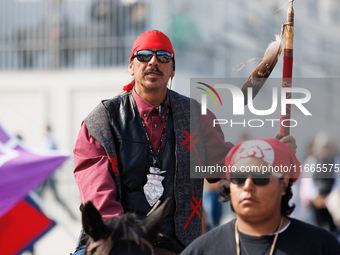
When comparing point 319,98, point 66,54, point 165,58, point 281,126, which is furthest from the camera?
point 66,54

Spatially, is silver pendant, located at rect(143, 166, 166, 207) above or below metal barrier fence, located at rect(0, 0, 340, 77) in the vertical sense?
below

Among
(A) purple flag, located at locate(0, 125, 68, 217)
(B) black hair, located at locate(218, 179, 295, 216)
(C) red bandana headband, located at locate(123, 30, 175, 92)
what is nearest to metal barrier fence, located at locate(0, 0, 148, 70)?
(A) purple flag, located at locate(0, 125, 68, 217)

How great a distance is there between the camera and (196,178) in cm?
428

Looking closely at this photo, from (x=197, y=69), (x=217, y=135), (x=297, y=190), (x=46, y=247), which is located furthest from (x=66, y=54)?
(x=217, y=135)

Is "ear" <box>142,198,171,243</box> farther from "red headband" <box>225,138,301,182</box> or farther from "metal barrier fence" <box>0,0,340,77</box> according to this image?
"metal barrier fence" <box>0,0,340,77</box>

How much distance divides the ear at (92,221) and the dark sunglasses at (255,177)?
28.8 inches

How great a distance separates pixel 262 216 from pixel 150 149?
49.0 inches

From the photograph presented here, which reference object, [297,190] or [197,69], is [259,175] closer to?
[297,190]

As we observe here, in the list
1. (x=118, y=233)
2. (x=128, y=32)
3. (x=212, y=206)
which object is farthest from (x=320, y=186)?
(x=128, y=32)

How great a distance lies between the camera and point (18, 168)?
8.07 metres

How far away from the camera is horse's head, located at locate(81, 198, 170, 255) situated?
10.1 ft

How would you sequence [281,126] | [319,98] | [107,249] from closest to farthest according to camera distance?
1. [107,249]
2. [281,126]
3. [319,98]

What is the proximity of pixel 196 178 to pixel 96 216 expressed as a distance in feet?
4.25

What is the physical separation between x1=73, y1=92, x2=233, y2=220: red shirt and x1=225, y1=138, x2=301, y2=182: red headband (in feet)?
2.99
